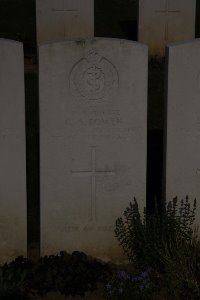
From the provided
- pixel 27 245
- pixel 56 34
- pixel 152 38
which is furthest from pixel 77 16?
pixel 27 245

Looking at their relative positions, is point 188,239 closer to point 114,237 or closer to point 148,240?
point 148,240

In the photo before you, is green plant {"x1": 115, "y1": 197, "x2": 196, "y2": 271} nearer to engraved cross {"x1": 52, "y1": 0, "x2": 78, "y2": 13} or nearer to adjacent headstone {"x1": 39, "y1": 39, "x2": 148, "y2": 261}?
adjacent headstone {"x1": 39, "y1": 39, "x2": 148, "y2": 261}

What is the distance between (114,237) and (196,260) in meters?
0.83

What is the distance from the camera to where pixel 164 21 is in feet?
38.9

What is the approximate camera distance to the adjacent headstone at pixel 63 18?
11.3 metres

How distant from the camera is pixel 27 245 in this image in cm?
563

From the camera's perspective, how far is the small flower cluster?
4453 mm

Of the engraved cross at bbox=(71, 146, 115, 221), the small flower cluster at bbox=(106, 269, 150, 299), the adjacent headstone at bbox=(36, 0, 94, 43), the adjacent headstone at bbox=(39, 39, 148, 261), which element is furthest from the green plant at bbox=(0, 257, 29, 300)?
the adjacent headstone at bbox=(36, 0, 94, 43)

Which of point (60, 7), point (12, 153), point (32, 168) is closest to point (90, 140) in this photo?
point (12, 153)

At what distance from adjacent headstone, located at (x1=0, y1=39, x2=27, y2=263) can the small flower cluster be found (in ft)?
3.25

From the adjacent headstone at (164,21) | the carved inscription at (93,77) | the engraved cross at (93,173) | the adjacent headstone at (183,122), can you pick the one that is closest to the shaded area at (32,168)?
the engraved cross at (93,173)

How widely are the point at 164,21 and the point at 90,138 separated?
718cm

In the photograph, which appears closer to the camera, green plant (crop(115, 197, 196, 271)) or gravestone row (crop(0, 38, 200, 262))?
green plant (crop(115, 197, 196, 271))

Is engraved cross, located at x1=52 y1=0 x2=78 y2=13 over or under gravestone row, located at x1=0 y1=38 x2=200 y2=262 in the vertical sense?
over
